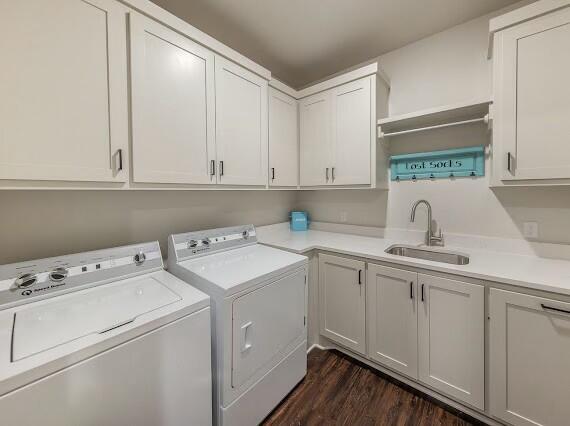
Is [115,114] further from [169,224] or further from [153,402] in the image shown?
[153,402]

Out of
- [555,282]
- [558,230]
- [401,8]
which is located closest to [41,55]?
[401,8]

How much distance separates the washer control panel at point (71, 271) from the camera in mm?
1052

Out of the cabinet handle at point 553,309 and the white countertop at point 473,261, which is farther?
the white countertop at point 473,261

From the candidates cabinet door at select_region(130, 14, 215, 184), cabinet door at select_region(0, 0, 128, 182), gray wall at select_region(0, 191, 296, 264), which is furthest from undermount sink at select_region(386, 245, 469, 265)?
cabinet door at select_region(0, 0, 128, 182)

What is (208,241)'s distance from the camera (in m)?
1.75

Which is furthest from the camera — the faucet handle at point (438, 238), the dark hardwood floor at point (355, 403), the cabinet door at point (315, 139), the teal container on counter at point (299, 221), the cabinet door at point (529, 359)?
the teal container on counter at point (299, 221)

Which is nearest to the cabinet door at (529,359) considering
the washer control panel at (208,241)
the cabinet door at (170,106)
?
the washer control panel at (208,241)

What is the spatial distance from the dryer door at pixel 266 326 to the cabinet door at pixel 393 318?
524 mm

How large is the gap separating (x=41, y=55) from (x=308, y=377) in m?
2.39

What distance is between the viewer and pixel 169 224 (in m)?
1.79

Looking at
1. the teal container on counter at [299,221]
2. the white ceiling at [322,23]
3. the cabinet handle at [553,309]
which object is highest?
the white ceiling at [322,23]

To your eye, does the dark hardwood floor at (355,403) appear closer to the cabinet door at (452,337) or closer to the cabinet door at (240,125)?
the cabinet door at (452,337)

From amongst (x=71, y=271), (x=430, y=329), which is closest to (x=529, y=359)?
(x=430, y=329)

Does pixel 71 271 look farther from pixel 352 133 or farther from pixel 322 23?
pixel 322 23
